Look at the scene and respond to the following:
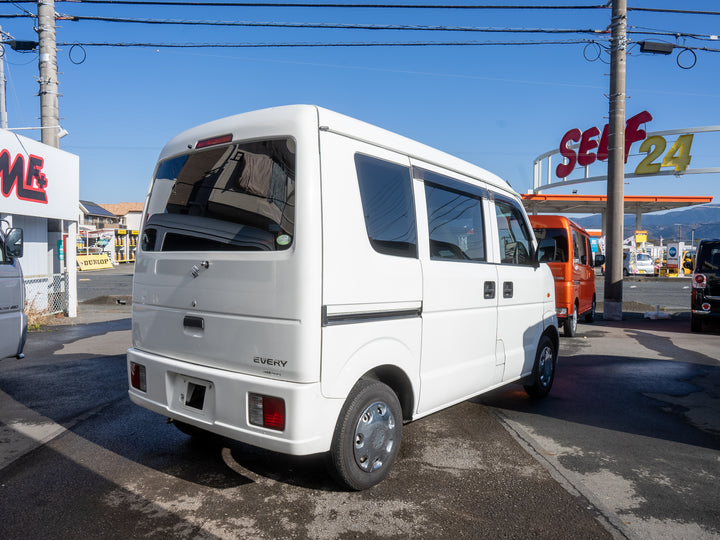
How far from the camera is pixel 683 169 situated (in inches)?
675

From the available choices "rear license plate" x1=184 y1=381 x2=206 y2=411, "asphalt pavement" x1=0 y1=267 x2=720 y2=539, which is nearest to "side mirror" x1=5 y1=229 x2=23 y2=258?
"asphalt pavement" x1=0 y1=267 x2=720 y2=539

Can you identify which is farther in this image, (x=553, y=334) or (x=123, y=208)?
(x=123, y=208)

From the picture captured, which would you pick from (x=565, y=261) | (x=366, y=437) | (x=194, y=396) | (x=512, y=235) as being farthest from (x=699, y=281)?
(x=194, y=396)

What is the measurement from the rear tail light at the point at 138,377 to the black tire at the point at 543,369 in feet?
12.5

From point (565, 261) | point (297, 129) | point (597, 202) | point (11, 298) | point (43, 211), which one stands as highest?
point (597, 202)

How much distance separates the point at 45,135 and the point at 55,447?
9.56m

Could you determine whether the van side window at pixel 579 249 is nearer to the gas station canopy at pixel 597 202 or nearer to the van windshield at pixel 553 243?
the van windshield at pixel 553 243

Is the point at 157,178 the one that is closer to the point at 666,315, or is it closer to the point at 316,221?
the point at 316,221

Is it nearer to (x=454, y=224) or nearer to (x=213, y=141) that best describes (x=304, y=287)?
(x=213, y=141)

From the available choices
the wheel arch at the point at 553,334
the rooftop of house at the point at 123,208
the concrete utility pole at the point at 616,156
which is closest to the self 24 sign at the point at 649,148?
the concrete utility pole at the point at 616,156

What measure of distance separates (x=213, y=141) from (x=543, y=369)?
424cm

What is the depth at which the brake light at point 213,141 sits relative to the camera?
342cm

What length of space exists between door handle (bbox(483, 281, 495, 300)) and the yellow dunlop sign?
4014 cm

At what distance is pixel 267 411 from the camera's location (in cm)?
296
